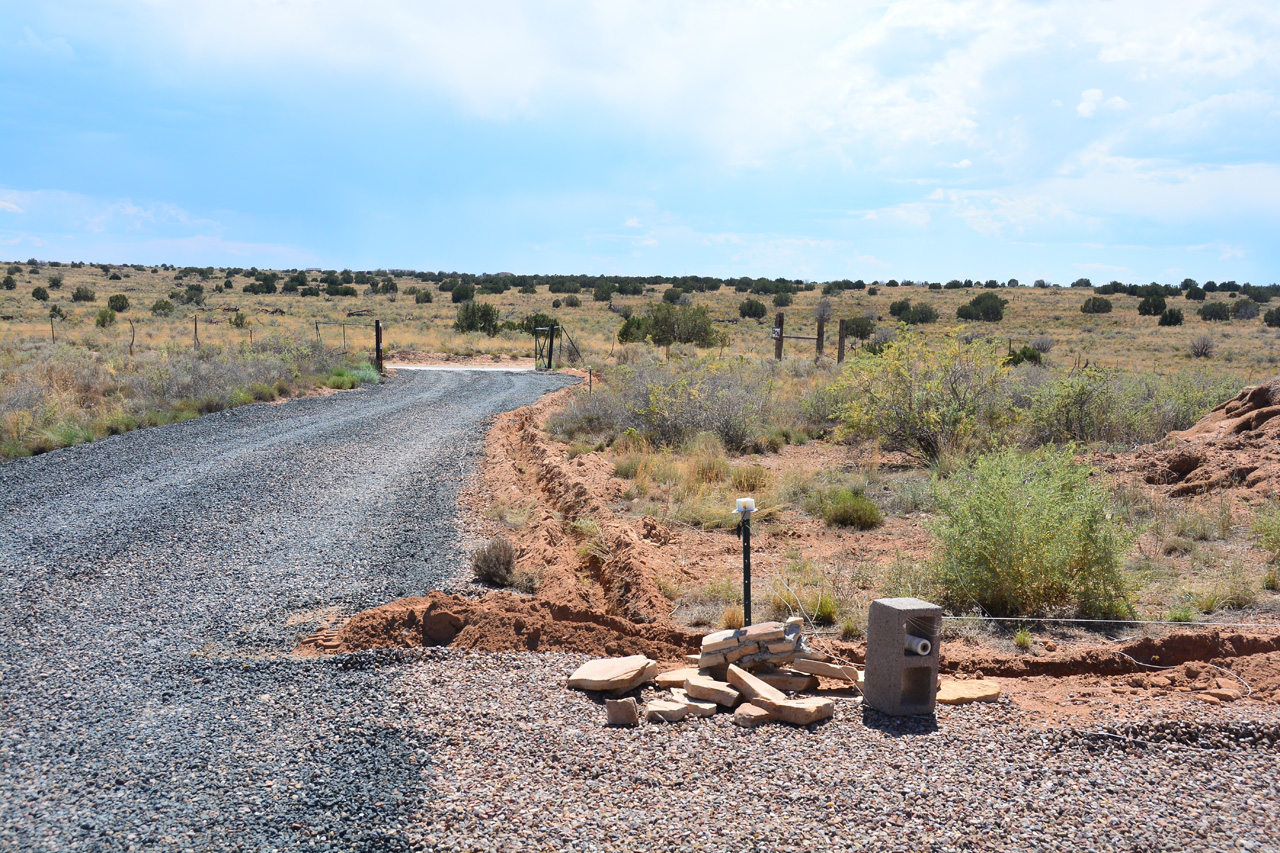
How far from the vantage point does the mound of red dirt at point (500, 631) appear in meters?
6.25

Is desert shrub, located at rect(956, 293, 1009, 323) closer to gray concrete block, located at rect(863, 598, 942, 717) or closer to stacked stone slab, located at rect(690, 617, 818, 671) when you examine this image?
stacked stone slab, located at rect(690, 617, 818, 671)

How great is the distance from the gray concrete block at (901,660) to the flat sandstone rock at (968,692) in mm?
133

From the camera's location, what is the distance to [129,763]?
14.1ft

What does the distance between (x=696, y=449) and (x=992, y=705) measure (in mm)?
8368

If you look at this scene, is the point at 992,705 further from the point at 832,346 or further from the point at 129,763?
the point at 832,346

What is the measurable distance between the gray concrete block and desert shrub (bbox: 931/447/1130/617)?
83.3 inches

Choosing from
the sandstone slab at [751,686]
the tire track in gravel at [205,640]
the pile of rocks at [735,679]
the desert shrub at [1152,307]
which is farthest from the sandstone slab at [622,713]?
the desert shrub at [1152,307]

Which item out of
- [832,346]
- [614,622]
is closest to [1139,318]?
[832,346]

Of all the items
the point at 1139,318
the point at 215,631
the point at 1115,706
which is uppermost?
the point at 1139,318

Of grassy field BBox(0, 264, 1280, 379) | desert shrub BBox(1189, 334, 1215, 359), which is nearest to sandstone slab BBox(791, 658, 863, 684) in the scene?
grassy field BBox(0, 264, 1280, 379)

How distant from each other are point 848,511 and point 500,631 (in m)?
5.20

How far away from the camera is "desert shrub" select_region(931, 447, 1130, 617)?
6.81 metres

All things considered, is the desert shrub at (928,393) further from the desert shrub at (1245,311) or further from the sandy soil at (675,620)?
the desert shrub at (1245,311)

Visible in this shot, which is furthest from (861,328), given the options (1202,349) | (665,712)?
(665,712)
